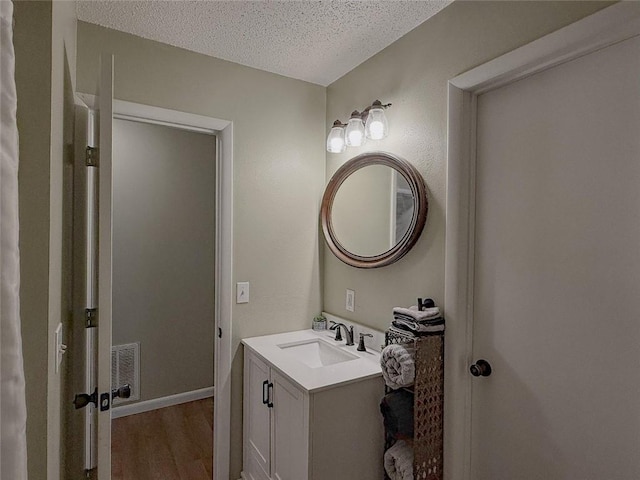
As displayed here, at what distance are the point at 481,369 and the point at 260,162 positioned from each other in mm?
1582

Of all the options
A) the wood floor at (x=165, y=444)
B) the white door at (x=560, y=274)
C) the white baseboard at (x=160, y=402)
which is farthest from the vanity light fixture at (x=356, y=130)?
the white baseboard at (x=160, y=402)

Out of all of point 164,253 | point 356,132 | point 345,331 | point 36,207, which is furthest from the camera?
point 164,253

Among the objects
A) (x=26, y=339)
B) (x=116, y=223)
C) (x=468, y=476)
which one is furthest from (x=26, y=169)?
(x=116, y=223)

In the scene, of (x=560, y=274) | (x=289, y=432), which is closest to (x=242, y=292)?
(x=289, y=432)

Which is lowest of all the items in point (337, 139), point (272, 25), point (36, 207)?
point (36, 207)

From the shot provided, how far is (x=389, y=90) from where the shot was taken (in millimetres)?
1994

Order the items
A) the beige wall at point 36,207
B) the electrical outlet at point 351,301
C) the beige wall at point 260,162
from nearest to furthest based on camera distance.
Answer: the beige wall at point 36,207 < the beige wall at point 260,162 < the electrical outlet at point 351,301

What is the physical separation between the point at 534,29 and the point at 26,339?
1825mm

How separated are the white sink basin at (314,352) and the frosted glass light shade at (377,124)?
115cm

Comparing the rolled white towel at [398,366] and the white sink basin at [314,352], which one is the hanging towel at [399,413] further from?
the white sink basin at [314,352]

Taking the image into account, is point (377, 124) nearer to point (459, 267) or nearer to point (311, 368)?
point (459, 267)

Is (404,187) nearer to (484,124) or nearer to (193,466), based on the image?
(484,124)

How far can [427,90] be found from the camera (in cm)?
177

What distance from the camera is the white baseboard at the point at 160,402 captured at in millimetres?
2931
